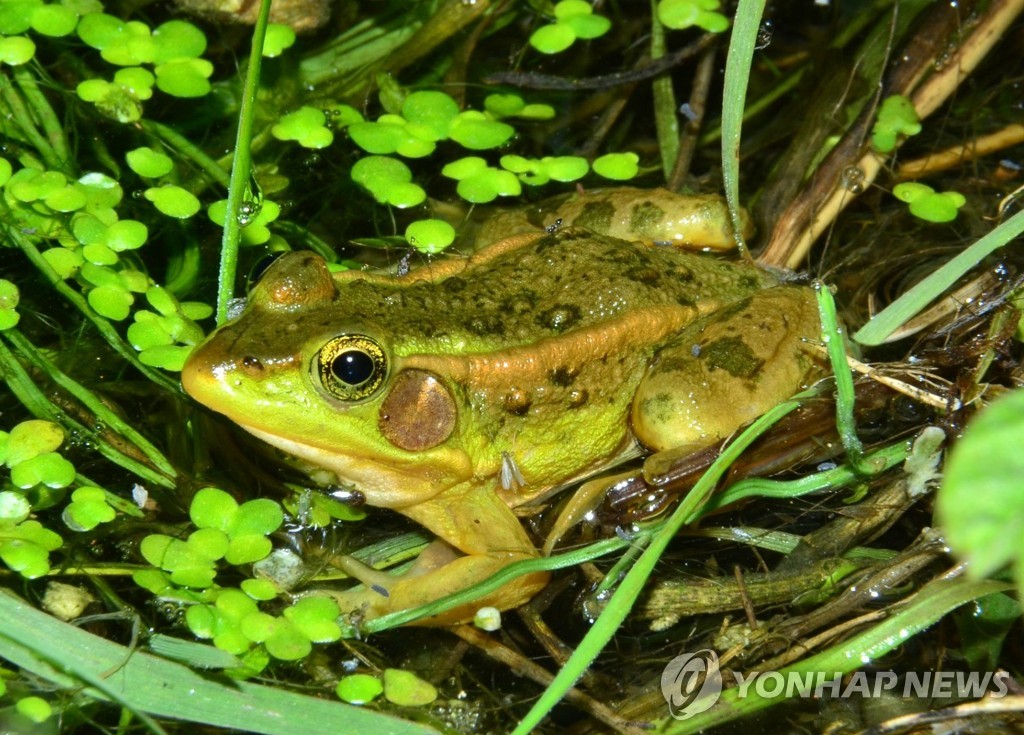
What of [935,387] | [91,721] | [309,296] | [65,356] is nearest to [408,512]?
[309,296]

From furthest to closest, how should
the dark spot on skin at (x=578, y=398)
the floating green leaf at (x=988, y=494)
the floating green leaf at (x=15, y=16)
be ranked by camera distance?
the floating green leaf at (x=15, y=16) → the dark spot on skin at (x=578, y=398) → the floating green leaf at (x=988, y=494)

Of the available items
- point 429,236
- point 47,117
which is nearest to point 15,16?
point 47,117

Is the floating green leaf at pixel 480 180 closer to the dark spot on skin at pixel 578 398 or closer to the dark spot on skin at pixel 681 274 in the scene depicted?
the dark spot on skin at pixel 681 274

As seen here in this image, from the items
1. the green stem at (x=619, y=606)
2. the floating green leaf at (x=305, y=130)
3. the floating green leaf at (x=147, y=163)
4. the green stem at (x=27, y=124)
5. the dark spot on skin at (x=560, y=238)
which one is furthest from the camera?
the floating green leaf at (x=305, y=130)

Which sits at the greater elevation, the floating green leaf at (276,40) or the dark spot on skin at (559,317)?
the floating green leaf at (276,40)

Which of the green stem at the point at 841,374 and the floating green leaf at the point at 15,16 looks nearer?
the green stem at the point at 841,374

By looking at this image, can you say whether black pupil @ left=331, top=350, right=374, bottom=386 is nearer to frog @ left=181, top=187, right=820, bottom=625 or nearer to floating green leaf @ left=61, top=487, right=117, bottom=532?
frog @ left=181, top=187, right=820, bottom=625

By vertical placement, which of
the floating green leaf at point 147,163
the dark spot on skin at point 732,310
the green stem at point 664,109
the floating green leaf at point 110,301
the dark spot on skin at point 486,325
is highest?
the green stem at point 664,109

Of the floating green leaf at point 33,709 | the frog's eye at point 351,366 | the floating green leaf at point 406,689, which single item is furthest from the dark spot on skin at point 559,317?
the floating green leaf at point 33,709

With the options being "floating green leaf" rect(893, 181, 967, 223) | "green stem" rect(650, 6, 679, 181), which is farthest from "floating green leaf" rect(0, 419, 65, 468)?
"floating green leaf" rect(893, 181, 967, 223)
